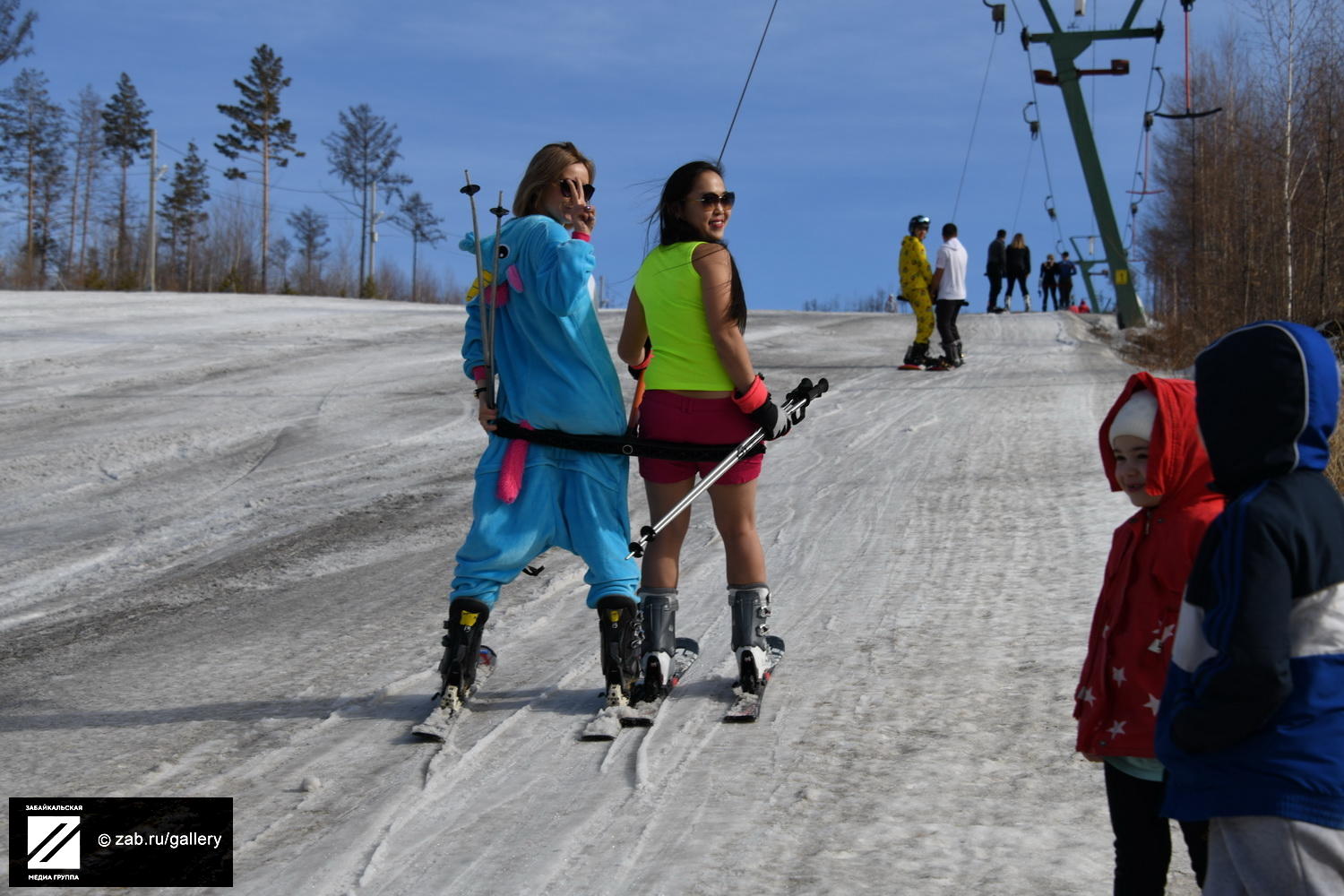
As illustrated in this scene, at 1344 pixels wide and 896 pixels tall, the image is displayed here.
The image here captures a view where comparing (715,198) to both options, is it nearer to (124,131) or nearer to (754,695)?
(754,695)

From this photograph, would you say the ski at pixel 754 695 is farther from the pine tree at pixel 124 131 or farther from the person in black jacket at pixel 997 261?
the pine tree at pixel 124 131

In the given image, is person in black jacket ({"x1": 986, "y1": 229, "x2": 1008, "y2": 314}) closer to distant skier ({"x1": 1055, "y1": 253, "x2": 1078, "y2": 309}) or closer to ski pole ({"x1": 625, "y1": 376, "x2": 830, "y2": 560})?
distant skier ({"x1": 1055, "y1": 253, "x2": 1078, "y2": 309})

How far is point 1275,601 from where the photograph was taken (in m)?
1.90

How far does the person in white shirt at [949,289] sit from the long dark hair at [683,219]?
10.3 metres

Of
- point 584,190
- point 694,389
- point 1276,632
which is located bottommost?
point 1276,632

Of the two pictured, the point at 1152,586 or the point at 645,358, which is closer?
the point at 1152,586

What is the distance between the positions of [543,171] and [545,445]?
0.90 m

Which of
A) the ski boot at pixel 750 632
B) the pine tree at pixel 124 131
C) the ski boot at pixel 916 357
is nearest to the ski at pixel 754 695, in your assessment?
the ski boot at pixel 750 632

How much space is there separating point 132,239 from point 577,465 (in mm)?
71930

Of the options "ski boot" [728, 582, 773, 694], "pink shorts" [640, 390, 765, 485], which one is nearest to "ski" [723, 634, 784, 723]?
"ski boot" [728, 582, 773, 694]

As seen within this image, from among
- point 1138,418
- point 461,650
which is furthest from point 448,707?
point 1138,418

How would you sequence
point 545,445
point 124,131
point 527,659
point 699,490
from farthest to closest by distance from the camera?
1. point 124,131
2. point 527,659
3. point 545,445
4. point 699,490

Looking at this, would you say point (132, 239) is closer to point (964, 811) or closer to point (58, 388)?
point (58, 388)

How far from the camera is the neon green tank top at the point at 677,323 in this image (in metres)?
4.05
